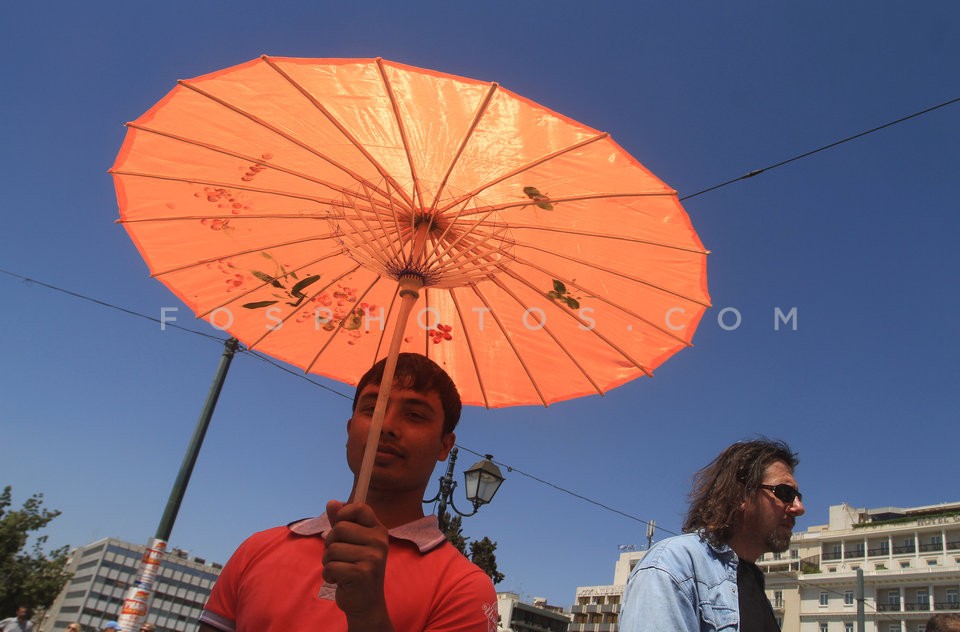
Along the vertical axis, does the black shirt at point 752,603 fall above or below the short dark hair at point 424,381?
below

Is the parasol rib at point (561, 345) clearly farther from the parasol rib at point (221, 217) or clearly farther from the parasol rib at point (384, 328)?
the parasol rib at point (221, 217)

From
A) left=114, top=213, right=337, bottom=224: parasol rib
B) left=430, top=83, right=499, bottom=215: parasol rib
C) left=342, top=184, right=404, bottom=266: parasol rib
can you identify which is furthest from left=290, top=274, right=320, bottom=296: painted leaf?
left=430, top=83, right=499, bottom=215: parasol rib

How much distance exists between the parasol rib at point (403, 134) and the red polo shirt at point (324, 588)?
1.37 metres

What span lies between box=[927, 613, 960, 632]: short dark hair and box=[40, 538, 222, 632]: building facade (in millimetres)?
181091

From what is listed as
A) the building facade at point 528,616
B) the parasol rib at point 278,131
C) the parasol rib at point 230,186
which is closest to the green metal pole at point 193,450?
the parasol rib at point 230,186

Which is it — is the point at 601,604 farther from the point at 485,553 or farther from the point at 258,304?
the point at 258,304

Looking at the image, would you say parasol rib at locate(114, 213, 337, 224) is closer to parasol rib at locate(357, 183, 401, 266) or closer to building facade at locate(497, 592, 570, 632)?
parasol rib at locate(357, 183, 401, 266)

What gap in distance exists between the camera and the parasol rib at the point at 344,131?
2496 mm

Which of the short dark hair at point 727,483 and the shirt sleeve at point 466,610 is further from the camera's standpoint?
the short dark hair at point 727,483

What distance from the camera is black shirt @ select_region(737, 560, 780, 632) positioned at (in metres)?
2.34

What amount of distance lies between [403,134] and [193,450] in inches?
358

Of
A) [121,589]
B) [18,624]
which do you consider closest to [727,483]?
[18,624]

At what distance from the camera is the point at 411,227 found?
2691 millimetres

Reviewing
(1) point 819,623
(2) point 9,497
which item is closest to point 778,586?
(1) point 819,623
